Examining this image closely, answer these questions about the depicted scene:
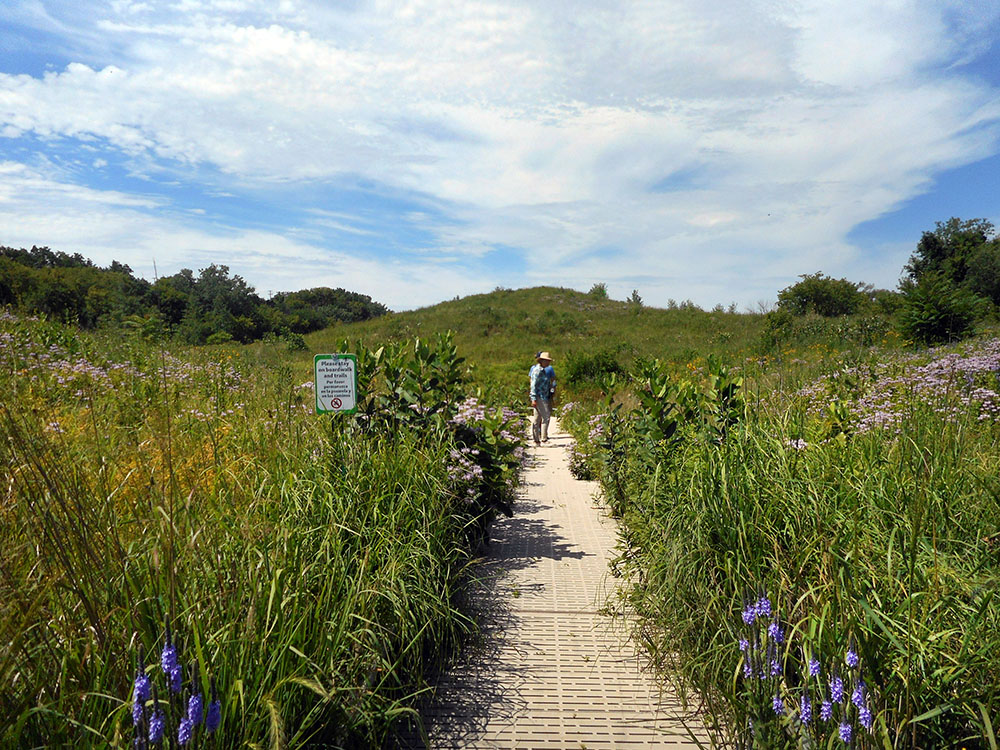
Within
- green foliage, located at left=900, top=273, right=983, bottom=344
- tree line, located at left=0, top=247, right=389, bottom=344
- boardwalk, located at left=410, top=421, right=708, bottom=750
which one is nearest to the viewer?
boardwalk, located at left=410, top=421, right=708, bottom=750

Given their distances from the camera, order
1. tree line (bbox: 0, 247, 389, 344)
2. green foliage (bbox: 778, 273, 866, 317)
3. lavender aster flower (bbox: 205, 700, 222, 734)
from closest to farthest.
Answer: lavender aster flower (bbox: 205, 700, 222, 734) → tree line (bbox: 0, 247, 389, 344) → green foliage (bbox: 778, 273, 866, 317)

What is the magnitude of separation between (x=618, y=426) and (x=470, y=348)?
21.9m

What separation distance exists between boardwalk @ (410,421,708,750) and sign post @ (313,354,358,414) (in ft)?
5.57

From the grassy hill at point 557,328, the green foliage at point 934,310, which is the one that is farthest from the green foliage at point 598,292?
the green foliage at point 934,310

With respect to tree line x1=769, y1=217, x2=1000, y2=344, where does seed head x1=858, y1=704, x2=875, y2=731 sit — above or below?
below

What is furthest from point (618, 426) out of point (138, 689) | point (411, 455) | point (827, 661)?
point (138, 689)

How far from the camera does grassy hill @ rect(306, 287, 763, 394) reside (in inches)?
1015

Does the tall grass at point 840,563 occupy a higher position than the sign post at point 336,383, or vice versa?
the sign post at point 336,383

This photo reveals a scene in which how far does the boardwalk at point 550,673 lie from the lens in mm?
2547

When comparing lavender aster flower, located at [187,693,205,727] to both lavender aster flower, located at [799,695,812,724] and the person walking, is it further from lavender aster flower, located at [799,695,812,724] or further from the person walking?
the person walking

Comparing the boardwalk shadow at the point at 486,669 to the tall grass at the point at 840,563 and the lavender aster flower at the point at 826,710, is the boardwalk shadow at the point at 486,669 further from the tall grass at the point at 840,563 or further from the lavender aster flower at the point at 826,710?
the lavender aster flower at the point at 826,710

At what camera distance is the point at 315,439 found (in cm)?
424

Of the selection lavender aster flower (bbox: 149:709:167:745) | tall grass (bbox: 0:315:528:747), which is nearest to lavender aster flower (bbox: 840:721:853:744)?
tall grass (bbox: 0:315:528:747)

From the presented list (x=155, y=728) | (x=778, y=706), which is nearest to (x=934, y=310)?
(x=778, y=706)
